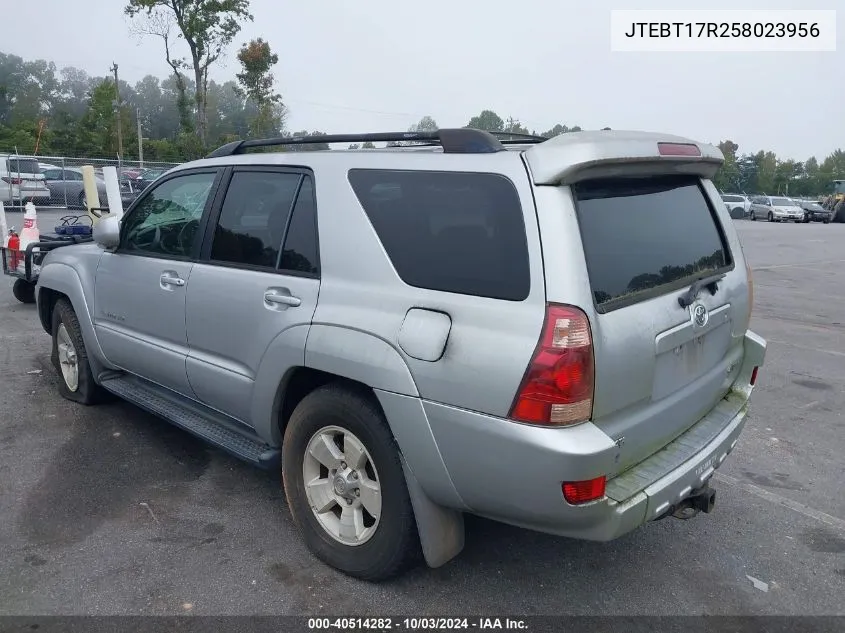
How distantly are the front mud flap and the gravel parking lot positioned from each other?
11.1 inches

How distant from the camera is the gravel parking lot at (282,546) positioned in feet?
9.42

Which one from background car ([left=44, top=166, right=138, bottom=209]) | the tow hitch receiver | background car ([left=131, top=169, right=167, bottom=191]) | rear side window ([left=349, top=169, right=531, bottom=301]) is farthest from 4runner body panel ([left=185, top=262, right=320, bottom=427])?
background car ([left=44, top=166, right=138, bottom=209])

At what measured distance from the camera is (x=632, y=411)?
8.46 feet

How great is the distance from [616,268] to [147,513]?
2612 millimetres

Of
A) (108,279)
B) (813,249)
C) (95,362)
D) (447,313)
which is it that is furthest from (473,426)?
(813,249)

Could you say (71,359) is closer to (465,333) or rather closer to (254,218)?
(254,218)

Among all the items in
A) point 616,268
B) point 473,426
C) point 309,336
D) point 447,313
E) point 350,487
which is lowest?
point 350,487

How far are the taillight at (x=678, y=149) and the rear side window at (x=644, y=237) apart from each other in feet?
0.49

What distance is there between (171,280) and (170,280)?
0.04ft

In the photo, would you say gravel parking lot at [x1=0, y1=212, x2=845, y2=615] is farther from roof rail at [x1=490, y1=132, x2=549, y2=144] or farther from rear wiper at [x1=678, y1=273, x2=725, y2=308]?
roof rail at [x1=490, y1=132, x2=549, y2=144]

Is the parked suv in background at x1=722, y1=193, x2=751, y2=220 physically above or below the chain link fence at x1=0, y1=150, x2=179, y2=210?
below

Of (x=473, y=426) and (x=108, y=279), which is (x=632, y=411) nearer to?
(x=473, y=426)

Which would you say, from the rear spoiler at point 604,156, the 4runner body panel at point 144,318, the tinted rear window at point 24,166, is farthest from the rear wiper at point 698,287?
the tinted rear window at point 24,166

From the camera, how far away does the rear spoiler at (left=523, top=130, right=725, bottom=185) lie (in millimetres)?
2418
